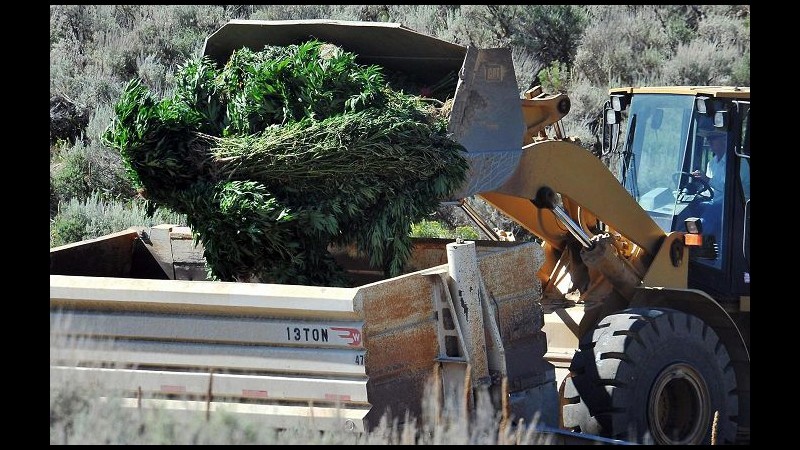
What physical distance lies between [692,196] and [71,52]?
11.0m

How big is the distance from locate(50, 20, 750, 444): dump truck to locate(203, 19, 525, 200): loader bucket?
13mm

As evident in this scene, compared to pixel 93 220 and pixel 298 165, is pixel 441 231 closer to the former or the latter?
pixel 93 220

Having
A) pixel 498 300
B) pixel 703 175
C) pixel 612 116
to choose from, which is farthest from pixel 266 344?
pixel 612 116

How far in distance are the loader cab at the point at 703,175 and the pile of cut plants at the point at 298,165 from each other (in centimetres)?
251

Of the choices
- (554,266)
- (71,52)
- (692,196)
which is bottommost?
(554,266)

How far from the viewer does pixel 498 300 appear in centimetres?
612

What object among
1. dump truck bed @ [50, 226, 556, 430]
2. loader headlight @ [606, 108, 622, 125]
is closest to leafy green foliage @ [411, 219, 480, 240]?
loader headlight @ [606, 108, 622, 125]

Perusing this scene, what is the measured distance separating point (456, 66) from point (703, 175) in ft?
7.85

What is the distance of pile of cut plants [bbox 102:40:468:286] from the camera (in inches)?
237

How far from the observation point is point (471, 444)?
15.9 ft

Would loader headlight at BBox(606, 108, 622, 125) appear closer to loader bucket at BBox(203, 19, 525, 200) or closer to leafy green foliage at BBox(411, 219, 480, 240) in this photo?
loader bucket at BBox(203, 19, 525, 200)
